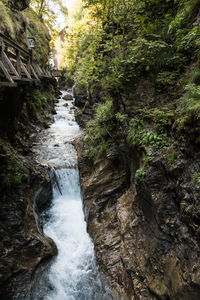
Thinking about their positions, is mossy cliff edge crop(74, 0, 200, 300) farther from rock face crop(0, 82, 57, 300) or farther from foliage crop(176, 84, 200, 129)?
rock face crop(0, 82, 57, 300)

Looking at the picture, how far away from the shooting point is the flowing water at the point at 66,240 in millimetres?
4805

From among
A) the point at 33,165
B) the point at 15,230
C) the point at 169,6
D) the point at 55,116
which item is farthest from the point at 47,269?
the point at 55,116

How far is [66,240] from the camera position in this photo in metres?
6.39

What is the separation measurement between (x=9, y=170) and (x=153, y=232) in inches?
198

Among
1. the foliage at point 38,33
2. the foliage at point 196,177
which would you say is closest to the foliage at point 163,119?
the foliage at point 196,177

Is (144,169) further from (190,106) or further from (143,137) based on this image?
(190,106)

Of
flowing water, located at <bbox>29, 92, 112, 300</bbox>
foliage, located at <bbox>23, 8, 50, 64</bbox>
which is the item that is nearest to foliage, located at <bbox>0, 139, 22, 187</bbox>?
flowing water, located at <bbox>29, 92, 112, 300</bbox>

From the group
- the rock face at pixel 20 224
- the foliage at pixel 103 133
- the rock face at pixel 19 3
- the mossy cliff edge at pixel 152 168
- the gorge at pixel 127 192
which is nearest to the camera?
the mossy cliff edge at pixel 152 168

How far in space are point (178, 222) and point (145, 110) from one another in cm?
324

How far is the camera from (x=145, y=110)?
16.7 ft

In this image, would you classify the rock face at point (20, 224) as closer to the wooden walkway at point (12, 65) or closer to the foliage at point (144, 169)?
the wooden walkway at point (12, 65)

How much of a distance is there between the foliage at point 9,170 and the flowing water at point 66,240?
94.4 inches

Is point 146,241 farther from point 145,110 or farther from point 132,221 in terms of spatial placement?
point 145,110

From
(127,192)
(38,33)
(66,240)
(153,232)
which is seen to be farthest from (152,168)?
(38,33)
